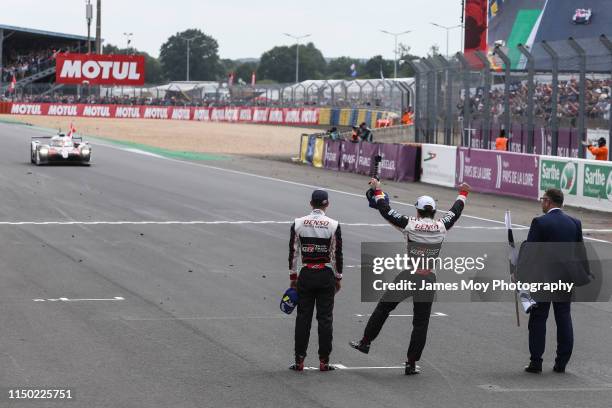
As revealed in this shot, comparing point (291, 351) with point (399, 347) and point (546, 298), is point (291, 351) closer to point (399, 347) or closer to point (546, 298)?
point (399, 347)

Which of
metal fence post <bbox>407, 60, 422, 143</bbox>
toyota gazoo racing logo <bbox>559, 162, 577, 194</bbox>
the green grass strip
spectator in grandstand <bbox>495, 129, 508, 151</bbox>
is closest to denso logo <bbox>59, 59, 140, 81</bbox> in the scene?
the green grass strip

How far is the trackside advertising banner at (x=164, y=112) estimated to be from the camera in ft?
261

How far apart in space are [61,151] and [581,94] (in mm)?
16522

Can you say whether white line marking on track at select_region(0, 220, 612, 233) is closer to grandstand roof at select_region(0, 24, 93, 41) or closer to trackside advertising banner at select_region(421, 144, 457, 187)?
trackside advertising banner at select_region(421, 144, 457, 187)

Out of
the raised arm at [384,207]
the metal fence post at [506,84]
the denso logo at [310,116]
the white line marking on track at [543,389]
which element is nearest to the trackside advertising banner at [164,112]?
the denso logo at [310,116]

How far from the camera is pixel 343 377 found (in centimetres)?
945

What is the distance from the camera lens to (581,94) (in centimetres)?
2905

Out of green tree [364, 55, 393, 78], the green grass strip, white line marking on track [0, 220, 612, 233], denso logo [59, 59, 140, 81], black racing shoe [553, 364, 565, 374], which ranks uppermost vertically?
green tree [364, 55, 393, 78]

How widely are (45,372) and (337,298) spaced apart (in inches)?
203

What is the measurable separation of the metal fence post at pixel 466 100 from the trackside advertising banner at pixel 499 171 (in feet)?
8.34

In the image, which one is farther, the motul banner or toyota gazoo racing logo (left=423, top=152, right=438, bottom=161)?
the motul banner

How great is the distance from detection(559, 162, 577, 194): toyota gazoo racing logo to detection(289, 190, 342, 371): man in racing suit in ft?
58.9

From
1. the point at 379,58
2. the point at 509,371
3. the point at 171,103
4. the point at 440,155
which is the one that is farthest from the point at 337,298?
the point at 379,58

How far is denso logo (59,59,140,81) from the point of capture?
96062 mm
